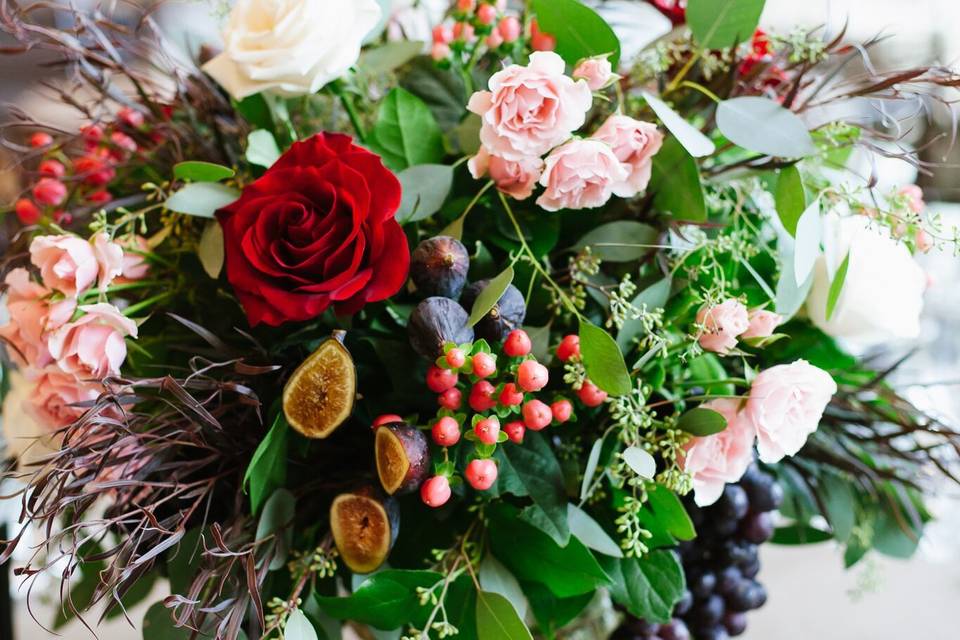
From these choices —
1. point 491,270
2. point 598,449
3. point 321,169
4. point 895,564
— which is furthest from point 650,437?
point 895,564

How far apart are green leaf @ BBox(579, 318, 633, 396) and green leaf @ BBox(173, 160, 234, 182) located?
0.72 ft

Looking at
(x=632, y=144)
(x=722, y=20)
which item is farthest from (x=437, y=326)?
(x=722, y=20)

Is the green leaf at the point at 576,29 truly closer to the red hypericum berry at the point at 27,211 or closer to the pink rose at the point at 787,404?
the pink rose at the point at 787,404

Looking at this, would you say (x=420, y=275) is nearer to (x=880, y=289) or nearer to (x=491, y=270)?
(x=491, y=270)

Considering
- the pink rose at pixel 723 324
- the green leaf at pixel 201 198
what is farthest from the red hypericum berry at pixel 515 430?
the green leaf at pixel 201 198

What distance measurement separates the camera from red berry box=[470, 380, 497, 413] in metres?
0.41

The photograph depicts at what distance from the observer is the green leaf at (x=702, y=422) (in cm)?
43

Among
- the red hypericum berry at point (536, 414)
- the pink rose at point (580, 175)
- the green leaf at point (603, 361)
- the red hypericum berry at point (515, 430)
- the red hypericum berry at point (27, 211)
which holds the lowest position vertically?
the red hypericum berry at point (27, 211)

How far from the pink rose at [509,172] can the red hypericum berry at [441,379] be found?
114 millimetres

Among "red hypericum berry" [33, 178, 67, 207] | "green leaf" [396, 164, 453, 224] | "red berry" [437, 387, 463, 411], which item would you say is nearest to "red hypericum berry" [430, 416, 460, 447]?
"red berry" [437, 387, 463, 411]

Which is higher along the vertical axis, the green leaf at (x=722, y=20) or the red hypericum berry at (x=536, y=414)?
the green leaf at (x=722, y=20)

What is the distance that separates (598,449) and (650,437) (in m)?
0.03

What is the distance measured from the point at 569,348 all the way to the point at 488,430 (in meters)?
0.07

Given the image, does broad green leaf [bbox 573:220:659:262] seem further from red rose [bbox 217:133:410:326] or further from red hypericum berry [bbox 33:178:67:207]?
red hypericum berry [bbox 33:178:67:207]
